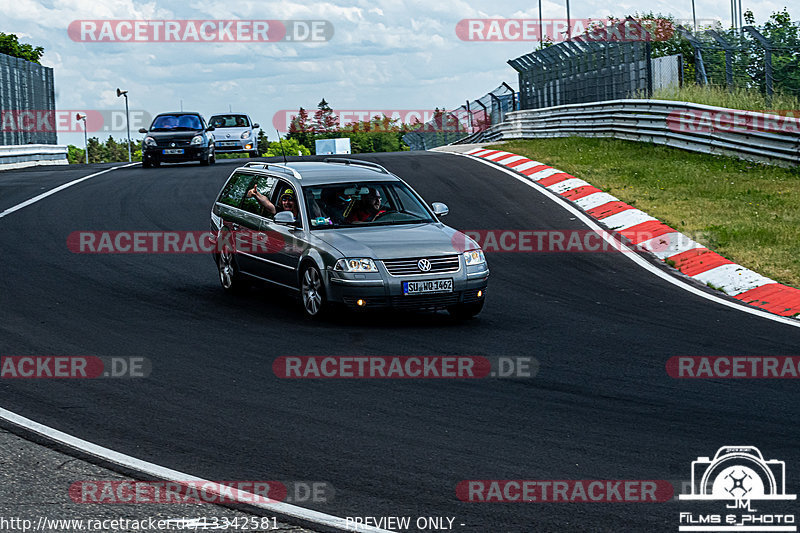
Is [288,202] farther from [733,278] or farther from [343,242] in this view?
[733,278]

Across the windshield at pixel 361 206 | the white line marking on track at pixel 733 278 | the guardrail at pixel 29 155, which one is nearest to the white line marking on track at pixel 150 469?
the windshield at pixel 361 206

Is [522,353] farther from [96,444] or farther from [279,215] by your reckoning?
[96,444]

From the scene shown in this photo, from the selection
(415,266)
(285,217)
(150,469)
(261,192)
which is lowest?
(150,469)

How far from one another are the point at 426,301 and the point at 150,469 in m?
4.81

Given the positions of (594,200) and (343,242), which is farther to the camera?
(594,200)

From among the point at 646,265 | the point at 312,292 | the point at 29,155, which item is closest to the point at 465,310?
the point at 312,292

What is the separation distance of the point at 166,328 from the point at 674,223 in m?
8.79

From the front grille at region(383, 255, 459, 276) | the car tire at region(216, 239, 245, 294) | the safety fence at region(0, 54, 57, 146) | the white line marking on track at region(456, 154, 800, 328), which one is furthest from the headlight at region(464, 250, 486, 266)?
the safety fence at region(0, 54, 57, 146)

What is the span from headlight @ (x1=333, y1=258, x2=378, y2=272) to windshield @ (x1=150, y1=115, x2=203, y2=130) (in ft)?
71.2

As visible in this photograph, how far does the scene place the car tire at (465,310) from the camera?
35.4 feet

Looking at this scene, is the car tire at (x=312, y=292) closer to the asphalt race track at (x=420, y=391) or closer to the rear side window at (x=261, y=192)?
the asphalt race track at (x=420, y=391)

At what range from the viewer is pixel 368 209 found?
11594 mm

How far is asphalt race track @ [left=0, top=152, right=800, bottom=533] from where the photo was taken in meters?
6.05

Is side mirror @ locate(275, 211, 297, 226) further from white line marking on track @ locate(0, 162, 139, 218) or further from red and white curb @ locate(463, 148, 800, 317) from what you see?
white line marking on track @ locate(0, 162, 139, 218)
